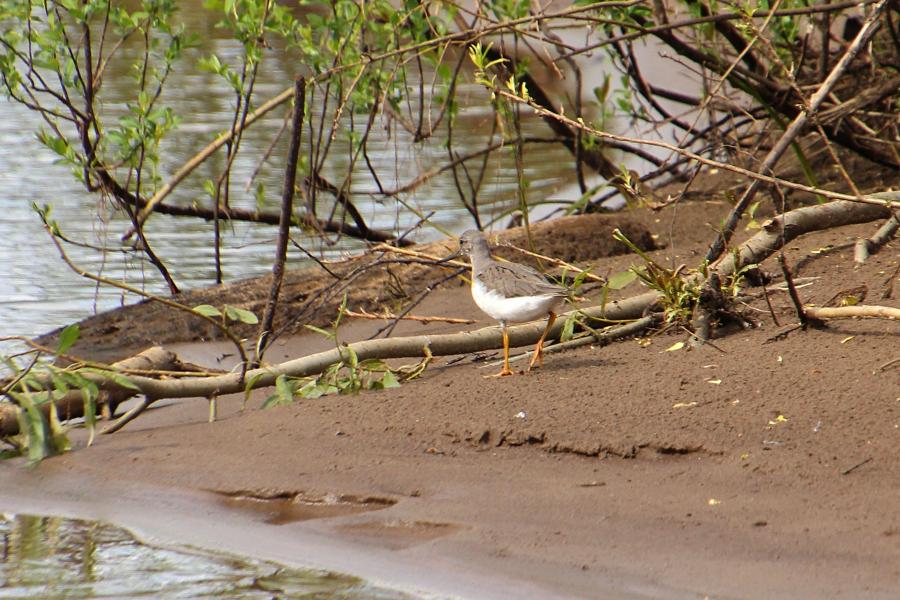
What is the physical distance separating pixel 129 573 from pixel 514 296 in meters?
1.98

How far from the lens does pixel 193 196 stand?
10164mm

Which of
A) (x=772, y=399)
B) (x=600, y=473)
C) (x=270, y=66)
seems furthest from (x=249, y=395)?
(x=270, y=66)

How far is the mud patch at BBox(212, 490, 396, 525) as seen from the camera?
14.3ft

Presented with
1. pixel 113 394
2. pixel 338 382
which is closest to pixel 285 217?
pixel 338 382

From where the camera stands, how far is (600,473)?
4.41 meters

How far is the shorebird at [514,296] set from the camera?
17.0 feet

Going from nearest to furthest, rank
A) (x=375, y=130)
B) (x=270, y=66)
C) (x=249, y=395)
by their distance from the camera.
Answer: (x=249, y=395), (x=375, y=130), (x=270, y=66)

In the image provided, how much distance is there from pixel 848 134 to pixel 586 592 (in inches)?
185

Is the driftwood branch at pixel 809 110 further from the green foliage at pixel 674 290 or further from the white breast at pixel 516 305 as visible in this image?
the white breast at pixel 516 305

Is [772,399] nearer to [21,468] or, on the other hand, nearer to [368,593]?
[368,593]

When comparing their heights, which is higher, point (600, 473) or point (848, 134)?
point (848, 134)

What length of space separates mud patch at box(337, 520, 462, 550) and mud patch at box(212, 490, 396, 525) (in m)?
0.15

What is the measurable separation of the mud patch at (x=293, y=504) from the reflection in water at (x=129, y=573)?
13.1 inches

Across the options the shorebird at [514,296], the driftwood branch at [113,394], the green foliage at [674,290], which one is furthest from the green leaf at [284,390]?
the green foliage at [674,290]
